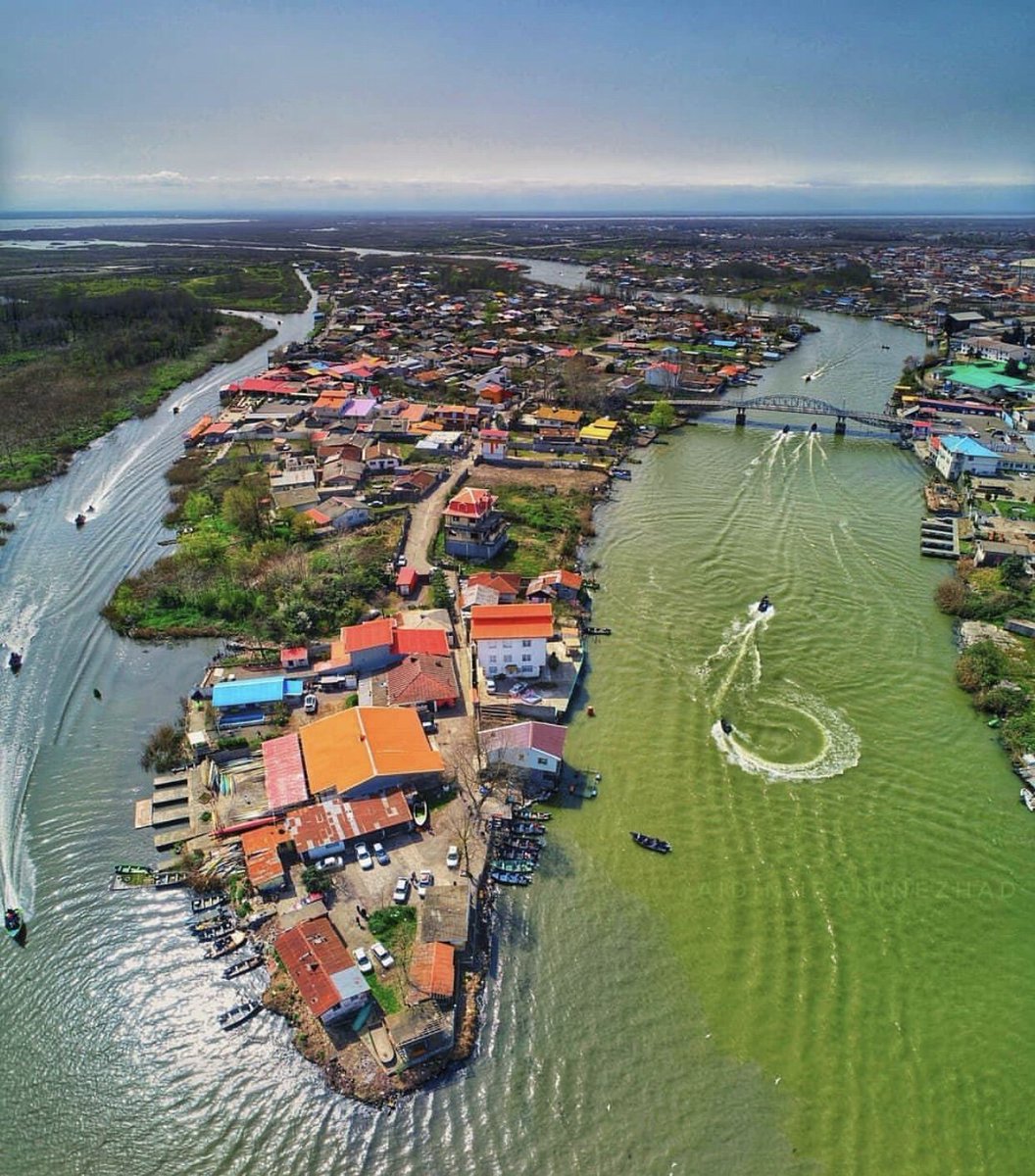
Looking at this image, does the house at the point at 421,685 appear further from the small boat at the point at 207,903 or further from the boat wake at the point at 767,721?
the boat wake at the point at 767,721

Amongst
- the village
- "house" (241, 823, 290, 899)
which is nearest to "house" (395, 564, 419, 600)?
the village

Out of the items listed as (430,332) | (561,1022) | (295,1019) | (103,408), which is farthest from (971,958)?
(430,332)

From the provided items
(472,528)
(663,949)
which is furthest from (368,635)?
(663,949)

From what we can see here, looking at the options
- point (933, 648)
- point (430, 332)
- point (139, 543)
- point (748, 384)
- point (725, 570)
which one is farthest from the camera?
point (430, 332)

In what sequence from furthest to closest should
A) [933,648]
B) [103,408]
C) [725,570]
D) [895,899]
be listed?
[103,408], [725,570], [933,648], [895,899]

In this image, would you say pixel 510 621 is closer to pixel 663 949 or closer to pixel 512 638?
pixel 512 638

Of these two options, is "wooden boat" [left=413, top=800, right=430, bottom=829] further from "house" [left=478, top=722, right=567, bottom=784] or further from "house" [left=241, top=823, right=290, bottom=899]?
"house" [left=241, top=823, right=290, bottom=899]

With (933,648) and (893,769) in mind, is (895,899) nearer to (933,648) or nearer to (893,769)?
(893,769)
